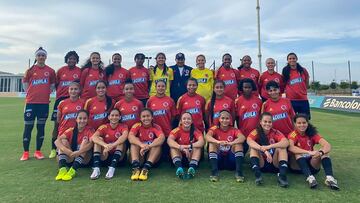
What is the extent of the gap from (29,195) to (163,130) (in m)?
2.25

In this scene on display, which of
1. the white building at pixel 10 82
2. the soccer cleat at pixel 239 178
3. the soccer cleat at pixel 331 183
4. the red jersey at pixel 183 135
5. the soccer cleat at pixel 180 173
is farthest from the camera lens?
the white building at pixel 10 82

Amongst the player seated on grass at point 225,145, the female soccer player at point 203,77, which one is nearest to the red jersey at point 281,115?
the player seated on grass at point 225,145

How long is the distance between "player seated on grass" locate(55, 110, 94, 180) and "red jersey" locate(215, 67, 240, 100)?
2645 millimetres

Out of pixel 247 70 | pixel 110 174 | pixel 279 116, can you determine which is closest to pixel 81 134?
pixel 110 174

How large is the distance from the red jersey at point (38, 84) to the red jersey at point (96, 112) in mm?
1162

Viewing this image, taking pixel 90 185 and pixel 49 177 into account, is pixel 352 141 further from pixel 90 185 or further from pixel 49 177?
pixel 49 177

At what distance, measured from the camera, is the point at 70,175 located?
4082mm

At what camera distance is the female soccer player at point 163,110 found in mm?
4988

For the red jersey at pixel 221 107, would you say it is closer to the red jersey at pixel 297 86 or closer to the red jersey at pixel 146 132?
the red jersey at pixel 146 132

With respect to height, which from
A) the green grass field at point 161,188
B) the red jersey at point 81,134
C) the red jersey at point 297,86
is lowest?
the green grass field at point 161,188

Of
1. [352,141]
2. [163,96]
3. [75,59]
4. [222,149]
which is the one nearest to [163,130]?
[163,96]

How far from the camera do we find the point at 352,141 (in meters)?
6.91

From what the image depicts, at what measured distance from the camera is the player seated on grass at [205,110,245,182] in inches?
168

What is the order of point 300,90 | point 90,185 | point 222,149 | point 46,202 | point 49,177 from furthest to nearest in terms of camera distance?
point 300,90, point 222,149, point 49,177, point 90,185, point 46,202
